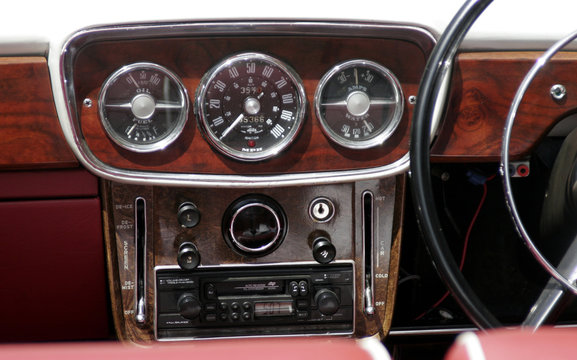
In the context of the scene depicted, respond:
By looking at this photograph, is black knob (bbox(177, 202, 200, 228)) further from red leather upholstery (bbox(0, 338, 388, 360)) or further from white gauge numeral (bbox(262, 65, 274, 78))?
red leather upholstery (bbox(0, 338, 388, 360))

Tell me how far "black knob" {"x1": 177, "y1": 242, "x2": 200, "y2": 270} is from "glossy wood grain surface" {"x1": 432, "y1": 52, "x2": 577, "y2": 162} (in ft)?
2.35

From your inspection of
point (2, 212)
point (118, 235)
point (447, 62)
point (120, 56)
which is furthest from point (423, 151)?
point (2, 212)

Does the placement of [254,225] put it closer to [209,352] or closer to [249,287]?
[249,287]

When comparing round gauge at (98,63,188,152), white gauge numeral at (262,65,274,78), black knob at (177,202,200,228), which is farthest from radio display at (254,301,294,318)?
Result: white gauge numeral at (262,65,274,78)

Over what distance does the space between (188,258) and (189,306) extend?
0.45 ft

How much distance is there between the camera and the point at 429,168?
128 centimetres

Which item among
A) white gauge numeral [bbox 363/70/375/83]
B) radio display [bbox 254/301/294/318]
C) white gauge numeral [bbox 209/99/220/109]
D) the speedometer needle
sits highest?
white gauge numeral [bbox 363/70/375/83]

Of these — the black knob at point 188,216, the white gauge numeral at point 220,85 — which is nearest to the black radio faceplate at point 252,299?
the black knob at point 188,216

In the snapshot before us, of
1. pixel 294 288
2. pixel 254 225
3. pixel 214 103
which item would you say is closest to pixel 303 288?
pixel 294 288

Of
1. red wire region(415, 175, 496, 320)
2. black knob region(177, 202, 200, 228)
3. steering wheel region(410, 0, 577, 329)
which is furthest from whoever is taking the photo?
red wire region(415, 175, 496, 320)

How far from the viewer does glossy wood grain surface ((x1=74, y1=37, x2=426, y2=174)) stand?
5.34 feet

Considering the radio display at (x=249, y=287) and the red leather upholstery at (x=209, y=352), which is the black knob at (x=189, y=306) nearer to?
the radio display at (x=249, y=287)

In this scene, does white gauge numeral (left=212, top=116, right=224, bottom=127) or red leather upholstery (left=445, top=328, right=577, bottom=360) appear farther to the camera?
white gauge numeral (left=212, top=116, right=224, bottom=127)

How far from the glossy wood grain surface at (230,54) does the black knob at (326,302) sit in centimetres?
38
